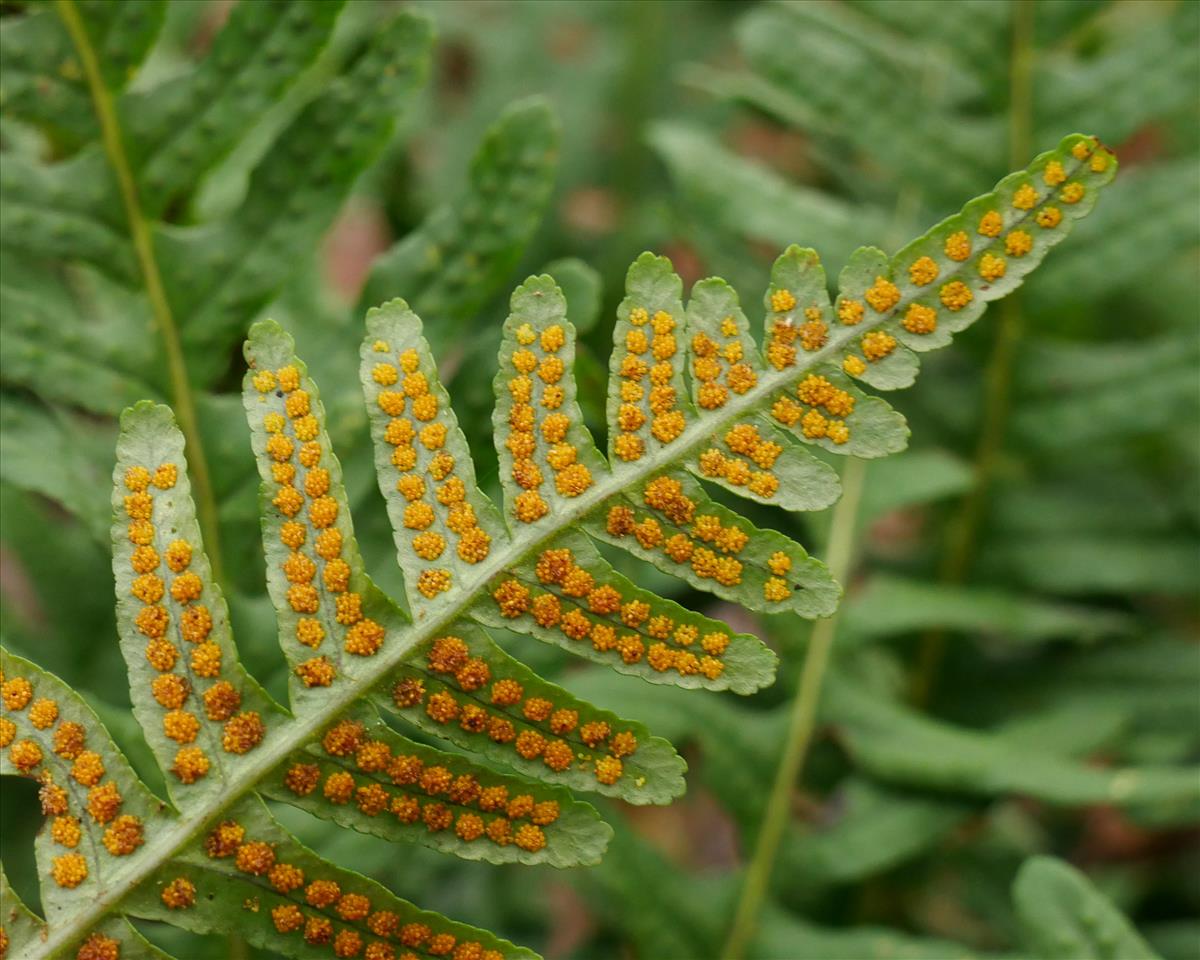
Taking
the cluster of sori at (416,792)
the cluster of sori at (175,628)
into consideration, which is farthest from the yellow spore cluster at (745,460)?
the cluster of sori at (175,628)

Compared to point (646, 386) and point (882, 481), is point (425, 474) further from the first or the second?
point (882, 481)

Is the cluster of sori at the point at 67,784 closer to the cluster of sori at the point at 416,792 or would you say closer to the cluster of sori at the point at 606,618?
the cluster of sori at the point at 416,792

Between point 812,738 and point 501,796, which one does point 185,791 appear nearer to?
point 501,796

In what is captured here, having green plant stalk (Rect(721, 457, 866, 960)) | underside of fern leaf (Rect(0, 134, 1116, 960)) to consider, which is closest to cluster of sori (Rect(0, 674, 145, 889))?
underside of fern leaf (Rect(0, 134, 1116, 960))

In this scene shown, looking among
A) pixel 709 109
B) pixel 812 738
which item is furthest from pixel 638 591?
pixel 709 109

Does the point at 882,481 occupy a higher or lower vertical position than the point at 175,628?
higher

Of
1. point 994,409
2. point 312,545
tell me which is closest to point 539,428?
point 312,545

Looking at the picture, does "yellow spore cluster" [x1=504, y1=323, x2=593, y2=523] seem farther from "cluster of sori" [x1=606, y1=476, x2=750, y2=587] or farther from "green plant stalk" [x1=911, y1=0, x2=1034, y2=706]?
"green plant stalk" [x1=911, y1=0, x2=1034, y2=706]
